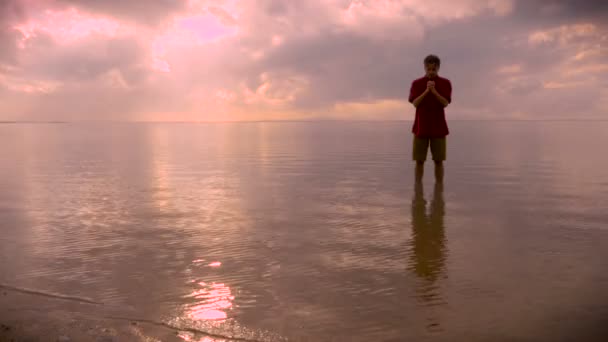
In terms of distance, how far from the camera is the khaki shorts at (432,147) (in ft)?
27.8

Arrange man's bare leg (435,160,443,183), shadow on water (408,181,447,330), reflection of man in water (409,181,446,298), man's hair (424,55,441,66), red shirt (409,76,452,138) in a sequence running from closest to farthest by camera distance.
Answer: shadow on water (408,181,447,330), reflection of man in water (409,181,446,298), man's hair (424,55,441,66), red shirt (409,76,452,138), man's bare leg (435,160,443,183)

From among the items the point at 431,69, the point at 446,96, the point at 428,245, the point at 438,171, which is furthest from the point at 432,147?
the point at 428,245

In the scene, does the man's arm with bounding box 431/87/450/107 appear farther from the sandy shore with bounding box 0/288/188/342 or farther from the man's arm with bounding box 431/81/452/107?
the sandy shore with bounding box 0/288/188/342

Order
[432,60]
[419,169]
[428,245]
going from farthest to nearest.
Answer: [419,169], [432,60], [428,245]

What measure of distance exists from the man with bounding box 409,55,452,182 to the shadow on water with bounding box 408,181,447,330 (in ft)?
5.43

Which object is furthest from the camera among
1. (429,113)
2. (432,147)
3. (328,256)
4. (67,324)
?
(432,147)

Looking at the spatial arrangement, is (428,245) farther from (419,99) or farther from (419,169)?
(419,169)

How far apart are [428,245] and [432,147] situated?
4309 millimetres

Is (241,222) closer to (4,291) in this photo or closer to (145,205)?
(145,205)

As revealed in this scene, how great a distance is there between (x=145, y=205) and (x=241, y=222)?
1895mm

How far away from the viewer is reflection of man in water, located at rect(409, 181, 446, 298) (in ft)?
11.7

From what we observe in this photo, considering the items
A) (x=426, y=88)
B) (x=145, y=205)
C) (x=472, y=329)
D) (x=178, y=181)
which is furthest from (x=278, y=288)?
(x=178, y=181)

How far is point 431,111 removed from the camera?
8.34m

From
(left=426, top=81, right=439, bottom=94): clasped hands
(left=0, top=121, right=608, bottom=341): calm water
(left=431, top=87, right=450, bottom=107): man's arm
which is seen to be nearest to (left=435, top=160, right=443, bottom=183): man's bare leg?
(left=0, top=121, right=608, bottom=341): calm water
